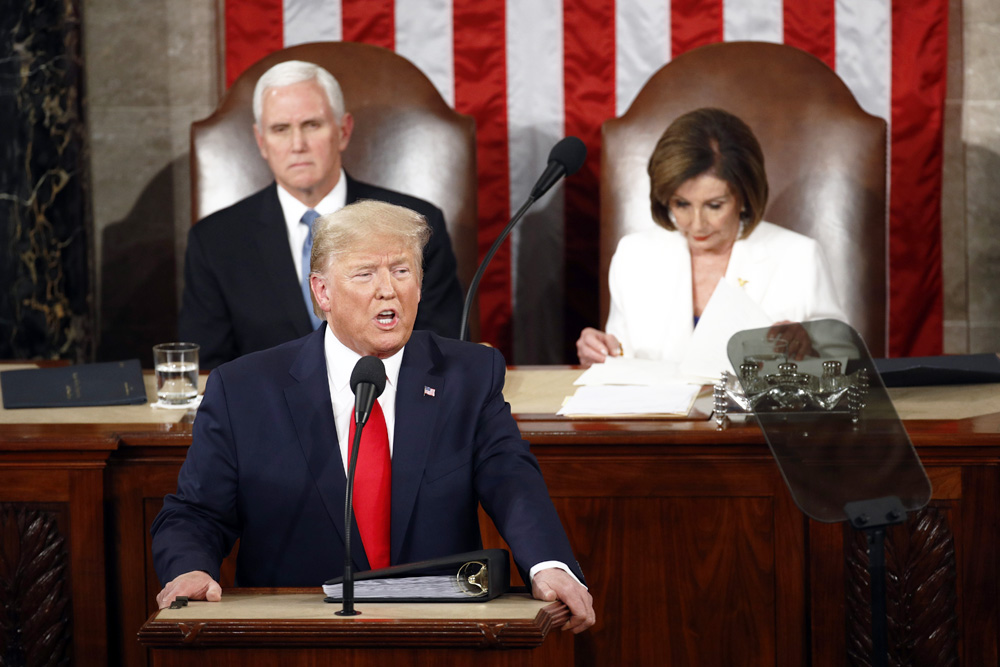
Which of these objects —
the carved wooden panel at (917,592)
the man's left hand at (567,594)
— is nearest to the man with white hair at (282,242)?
the carved wooden panel at (917,592)

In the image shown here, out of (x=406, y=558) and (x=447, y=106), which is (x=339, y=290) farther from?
(x=447, y=106)

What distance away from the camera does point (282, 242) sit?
11.7 ft

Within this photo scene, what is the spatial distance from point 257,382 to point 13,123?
2536 mm

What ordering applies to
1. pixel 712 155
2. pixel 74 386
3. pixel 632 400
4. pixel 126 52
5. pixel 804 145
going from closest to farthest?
pixel 632 400, pixel 74 386, pixel 712 155, pixel 804 145, pixel 126 52

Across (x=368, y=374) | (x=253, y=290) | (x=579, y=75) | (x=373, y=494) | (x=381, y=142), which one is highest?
(x=579, y=75)

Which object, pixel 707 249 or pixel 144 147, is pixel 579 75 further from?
pixel 144 147

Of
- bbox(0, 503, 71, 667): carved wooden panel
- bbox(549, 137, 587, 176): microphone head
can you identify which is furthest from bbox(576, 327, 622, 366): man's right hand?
bbox(0, 503, 71, 667): carved wooden panel

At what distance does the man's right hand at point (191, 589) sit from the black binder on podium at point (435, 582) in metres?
0.17

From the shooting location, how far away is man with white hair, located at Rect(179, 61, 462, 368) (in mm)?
3447

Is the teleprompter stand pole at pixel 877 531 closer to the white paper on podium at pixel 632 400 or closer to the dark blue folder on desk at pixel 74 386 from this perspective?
the white paper on podium at pixel 632 400

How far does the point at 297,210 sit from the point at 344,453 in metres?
1.84

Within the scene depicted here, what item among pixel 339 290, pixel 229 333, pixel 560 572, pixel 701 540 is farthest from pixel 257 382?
pixel 229 333

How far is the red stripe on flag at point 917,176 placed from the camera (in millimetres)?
4266

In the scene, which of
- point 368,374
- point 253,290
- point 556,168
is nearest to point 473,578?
point 368,374
